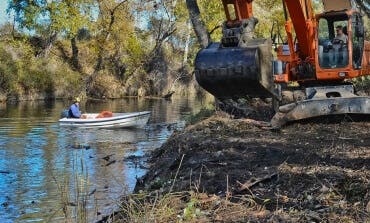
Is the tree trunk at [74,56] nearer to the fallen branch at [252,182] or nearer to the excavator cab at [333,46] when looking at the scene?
the excavator cab at [333,46]

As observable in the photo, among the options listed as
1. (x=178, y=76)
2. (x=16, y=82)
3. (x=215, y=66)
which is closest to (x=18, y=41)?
(x=16, y=82)

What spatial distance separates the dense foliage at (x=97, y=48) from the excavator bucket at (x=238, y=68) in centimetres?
3048

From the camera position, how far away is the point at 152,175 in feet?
36.6

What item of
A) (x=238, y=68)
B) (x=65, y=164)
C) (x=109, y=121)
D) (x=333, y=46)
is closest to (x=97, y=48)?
(x=109, y=121)

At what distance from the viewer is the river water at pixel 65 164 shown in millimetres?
9875

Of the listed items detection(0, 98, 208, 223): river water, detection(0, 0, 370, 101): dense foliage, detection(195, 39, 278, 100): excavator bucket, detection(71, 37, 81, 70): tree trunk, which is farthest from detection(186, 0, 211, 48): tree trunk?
detection(71, 37, 81, 70): tree trunk

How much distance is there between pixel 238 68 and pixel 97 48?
41.1 m

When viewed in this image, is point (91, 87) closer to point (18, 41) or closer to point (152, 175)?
point (18, 41)

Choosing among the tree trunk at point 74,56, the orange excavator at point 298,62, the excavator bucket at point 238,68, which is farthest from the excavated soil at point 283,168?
the tree trunk at point 74,56

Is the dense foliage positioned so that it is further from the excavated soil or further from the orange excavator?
the excavated soil

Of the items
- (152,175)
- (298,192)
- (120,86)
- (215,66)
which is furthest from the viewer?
(120,86)

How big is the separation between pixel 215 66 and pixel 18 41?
3793 centimetres

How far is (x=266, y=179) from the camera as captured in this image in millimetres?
7781

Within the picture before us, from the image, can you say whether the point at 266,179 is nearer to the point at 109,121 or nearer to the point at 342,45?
the point at 342,45
